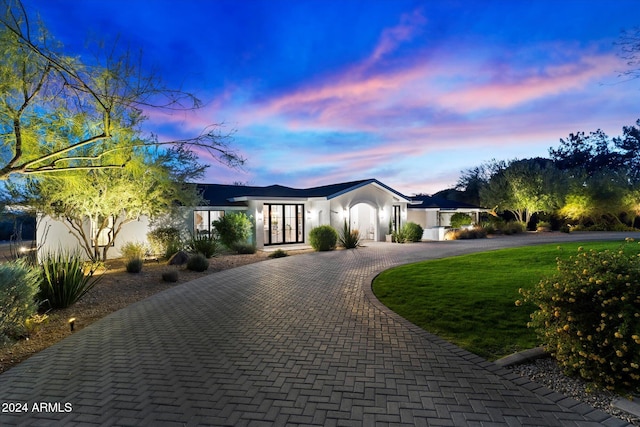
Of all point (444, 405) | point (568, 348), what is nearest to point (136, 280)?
point (444, 405)

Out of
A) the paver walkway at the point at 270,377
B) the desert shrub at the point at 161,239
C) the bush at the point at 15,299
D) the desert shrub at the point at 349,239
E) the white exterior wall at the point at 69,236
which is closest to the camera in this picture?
the paver walkway at the point at 270,377

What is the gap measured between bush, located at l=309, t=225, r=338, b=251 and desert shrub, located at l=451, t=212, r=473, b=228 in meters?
15.5

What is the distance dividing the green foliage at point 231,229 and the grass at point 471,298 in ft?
31.9

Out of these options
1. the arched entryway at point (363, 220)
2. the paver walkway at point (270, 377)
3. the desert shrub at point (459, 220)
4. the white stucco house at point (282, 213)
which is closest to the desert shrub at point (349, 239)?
the white stucco house at point (282, 213)

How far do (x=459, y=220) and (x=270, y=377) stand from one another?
2940 centimetres

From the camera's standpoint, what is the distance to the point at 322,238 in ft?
63.6

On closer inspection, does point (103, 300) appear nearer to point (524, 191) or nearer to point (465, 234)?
point (465, 234)

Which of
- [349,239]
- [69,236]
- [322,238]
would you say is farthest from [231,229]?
[69,236]

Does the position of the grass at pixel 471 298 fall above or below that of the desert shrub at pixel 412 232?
below

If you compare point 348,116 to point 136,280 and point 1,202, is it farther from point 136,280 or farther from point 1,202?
point 1,202

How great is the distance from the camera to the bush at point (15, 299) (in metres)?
5.23

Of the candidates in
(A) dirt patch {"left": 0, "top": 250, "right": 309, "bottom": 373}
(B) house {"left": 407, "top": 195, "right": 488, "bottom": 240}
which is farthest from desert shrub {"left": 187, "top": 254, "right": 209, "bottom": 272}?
(B) house {"left": 407, "top": 195, "right": 488, "bottom": 240}

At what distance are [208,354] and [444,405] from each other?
3.35 meters

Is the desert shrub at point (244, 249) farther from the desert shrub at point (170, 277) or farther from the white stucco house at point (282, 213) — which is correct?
the desert shrub at point (170, 277)
